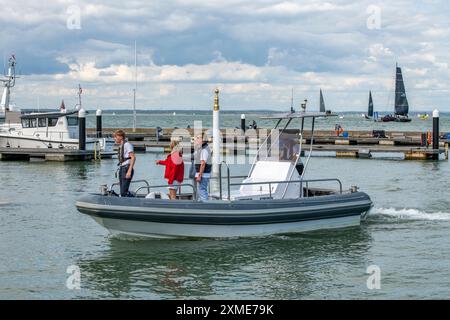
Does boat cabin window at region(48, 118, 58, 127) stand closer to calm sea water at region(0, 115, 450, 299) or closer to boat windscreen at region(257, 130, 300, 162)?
calm sea water at region(0, 115, 450, 299)

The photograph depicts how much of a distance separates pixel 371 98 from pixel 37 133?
81723 millimetres

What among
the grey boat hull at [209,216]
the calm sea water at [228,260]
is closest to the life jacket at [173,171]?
the grey boat hull at [209,216]

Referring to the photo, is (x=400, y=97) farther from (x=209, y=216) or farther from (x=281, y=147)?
(x=209, y=216)

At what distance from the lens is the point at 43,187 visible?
27.4 metres

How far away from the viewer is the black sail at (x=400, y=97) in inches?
3793

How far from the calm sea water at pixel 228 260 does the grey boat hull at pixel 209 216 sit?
9.5 inches

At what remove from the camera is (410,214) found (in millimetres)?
20125

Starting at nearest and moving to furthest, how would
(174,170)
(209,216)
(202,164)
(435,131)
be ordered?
1. (209,216)
2. (202,164)
3. (174,170)
4. (435,131)

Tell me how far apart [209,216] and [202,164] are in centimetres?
112

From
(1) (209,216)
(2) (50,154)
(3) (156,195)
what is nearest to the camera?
(1) (209,216)

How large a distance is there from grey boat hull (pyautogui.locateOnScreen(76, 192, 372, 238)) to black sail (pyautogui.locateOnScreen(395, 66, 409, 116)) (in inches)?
3238

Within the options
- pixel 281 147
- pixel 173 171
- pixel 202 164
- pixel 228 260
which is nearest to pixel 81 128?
pixel 281 147
